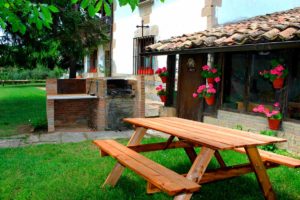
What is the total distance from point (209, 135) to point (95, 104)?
493 centimetres

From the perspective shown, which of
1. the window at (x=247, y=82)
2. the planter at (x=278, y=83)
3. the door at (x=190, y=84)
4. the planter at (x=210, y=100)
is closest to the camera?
the planter at (x=278, y=83)

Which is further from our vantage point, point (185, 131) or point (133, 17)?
point (133, 17)

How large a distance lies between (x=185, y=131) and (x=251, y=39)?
2751 millimetres

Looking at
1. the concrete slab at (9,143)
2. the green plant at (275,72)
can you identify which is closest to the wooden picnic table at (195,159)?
the green plant at (275,72)

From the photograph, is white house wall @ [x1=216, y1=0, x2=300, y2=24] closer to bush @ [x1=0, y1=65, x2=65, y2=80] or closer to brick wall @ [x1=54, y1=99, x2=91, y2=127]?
brick wall @ [x1=54, y1=99, x2=91, y2=127]

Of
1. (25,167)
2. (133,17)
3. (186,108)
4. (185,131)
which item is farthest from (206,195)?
(133,17)

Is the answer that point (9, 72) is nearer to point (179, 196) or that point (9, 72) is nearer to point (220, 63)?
point (220, 63)

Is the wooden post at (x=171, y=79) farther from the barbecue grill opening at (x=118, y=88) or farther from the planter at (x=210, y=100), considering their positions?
the planter at (x=210, y=100)

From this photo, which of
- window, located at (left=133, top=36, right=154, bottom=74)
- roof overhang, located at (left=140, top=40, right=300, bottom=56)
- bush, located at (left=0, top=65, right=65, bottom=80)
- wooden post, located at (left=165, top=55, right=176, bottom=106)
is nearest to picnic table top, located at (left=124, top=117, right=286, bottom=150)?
roof overhang, located at (left=140, top=40, right=300, bottom=56)

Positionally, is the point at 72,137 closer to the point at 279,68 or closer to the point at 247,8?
the point at 279,68

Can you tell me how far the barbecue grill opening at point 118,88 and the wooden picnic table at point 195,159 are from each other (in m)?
3.52

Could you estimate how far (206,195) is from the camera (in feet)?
12.0

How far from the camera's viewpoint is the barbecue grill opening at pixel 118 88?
7.67m

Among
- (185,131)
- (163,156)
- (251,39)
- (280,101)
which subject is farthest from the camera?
(280,101)
